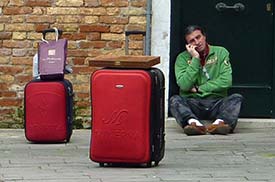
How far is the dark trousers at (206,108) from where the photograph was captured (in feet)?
37.6

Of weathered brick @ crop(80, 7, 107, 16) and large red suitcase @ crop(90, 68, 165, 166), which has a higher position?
weathered brick @ crop(80, 7, 107, 16)

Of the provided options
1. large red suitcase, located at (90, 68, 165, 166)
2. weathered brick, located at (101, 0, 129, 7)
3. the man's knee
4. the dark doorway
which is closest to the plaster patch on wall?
the dark doorway

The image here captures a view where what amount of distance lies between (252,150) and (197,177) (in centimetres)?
176

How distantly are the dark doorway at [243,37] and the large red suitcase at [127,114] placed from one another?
300 centimetres

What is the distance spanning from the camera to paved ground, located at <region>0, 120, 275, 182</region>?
8.90m

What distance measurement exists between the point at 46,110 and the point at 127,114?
5.94ft

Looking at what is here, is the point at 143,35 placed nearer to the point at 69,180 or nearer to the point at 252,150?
the point at 252,150

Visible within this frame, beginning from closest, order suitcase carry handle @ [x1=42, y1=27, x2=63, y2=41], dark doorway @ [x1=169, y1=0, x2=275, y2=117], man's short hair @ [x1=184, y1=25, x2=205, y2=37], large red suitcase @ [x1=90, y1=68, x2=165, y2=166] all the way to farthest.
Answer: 1. large red suitcase @ [x1=90, y1=68, x2=165, y2=166]
2. suitcase carry handle @ [x1=42, y1=27, x2=63, y2=41]
3. man's short hair @ [x1=184, y1=25, x2=205, y2=37]
4. dark doorway @ [x1=169, y1=0, x2=275, y2=117]

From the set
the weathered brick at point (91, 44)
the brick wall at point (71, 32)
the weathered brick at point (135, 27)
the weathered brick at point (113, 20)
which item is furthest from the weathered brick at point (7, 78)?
the weathered brick at point (135, 27)

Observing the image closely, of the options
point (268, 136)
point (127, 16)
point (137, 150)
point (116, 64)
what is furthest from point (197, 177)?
point (127, 16)

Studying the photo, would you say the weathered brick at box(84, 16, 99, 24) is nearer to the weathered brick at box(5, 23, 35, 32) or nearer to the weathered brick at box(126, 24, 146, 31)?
the weathered brick at box(126, 24, 146, 31)

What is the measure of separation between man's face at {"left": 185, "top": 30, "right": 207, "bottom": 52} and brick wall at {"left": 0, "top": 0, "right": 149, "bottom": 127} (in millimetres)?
662

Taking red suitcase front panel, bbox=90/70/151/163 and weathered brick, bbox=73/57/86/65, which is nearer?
red suitcase front panel, bbox=90/70/151/163

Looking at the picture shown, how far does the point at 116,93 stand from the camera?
→ 357 inches
